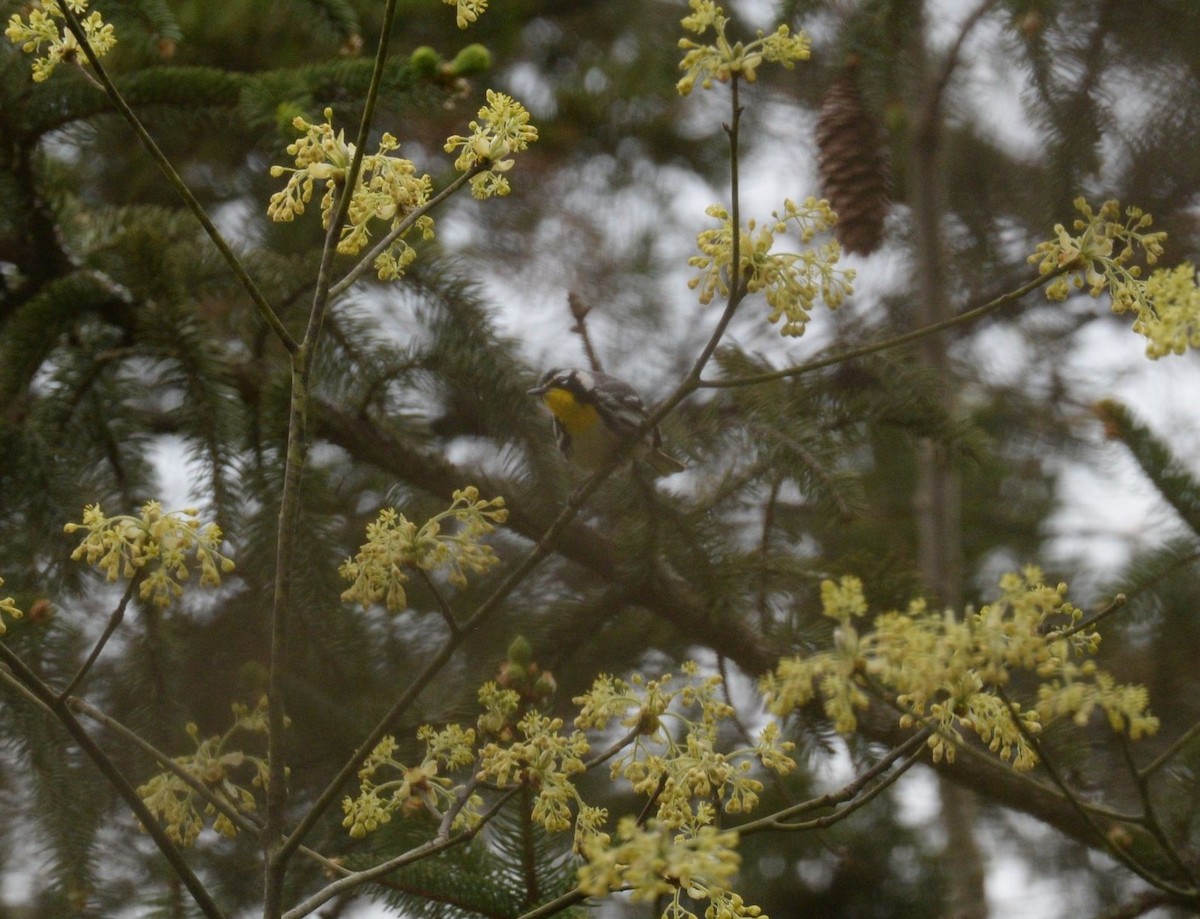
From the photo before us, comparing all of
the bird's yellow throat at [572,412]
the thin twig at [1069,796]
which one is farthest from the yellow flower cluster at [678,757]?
the bird's yellow throat at [572,412]

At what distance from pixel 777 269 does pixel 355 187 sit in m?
0.46

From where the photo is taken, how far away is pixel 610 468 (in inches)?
60.8

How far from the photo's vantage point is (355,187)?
129 centimetres

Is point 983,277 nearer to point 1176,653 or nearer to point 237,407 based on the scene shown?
point 1176,653

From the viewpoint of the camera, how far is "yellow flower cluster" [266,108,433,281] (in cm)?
129

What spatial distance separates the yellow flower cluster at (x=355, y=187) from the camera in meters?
1.29

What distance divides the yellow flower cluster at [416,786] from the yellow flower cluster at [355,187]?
0.54 metres

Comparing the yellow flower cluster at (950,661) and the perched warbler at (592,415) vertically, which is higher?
the perched warbler at (592,415)

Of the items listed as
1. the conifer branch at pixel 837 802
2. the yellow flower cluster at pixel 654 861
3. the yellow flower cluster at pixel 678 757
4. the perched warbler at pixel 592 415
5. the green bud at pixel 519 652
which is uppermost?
the perched warbler at pixel 592 415

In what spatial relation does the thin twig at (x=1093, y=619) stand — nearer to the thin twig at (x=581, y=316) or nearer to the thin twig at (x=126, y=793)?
the thin twig at (x=126, y=793)

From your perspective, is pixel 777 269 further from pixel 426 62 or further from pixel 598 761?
pixel 598 761

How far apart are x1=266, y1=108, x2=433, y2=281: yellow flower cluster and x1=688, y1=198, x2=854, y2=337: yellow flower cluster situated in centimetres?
32

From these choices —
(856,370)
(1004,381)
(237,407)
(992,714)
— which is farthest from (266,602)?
(1004,381)

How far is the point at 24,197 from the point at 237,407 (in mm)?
544
